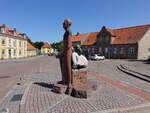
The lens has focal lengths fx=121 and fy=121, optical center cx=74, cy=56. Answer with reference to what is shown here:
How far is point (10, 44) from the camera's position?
3581cm

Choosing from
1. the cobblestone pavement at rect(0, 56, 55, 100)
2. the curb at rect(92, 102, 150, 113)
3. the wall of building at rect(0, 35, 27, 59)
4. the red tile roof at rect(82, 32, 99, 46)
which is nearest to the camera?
the curb at rect(92, 102, 150, 113)

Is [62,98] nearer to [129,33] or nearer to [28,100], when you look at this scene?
[28,100]

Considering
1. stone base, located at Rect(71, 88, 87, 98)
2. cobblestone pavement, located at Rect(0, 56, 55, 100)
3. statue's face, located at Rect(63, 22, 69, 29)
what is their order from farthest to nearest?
cobblestone pavement, located at Rect(0, 56, 55, 100) < statue's face, located at Rect(63, 22, 69, 29) < stone base, located at Rect(71, 88, 87, 98)

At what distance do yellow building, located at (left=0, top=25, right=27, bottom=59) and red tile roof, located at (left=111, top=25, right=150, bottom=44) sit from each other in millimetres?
29907

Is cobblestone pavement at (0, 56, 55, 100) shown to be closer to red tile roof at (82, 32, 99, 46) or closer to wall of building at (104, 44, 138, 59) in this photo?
wall of building at (104, 44, 138, 59)

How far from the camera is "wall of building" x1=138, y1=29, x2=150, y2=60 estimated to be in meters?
29.6

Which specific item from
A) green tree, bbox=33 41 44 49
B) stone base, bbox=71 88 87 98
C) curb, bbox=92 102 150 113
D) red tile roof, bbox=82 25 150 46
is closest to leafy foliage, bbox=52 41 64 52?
stone base, bbox=71 88 87 98

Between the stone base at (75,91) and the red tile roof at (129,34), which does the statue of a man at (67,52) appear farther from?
the red tile roof at (129,34)

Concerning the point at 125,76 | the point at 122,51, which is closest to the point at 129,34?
the point at 122,51

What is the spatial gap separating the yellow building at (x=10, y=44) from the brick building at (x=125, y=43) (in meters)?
23.1

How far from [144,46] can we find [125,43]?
14.8 ft

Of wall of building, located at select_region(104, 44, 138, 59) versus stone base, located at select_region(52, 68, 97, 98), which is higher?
wall of building, located at select_region(104, 44, 138, 59)

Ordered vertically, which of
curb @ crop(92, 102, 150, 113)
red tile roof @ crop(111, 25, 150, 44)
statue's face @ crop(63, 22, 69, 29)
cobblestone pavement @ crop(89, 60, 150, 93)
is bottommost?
curb @ crop(92, 102, 150, 113)

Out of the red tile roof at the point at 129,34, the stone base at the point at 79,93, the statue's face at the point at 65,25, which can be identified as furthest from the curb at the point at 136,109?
the red tile roof at the point at 129,34
